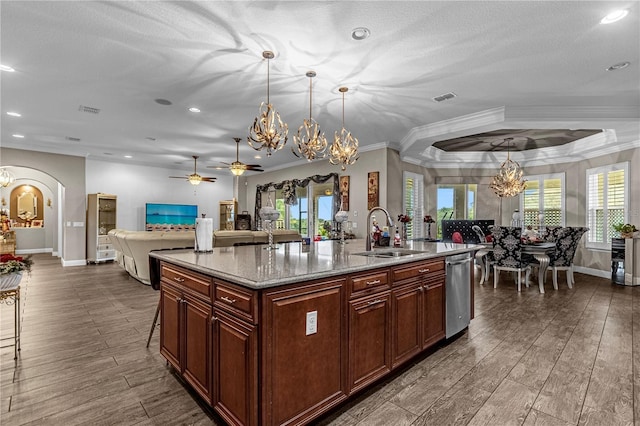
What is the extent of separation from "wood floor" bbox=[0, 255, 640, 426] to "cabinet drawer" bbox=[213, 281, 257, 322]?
0.79 m

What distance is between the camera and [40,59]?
3330 millimetres

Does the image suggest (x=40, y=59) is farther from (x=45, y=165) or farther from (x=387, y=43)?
(x=45, y=165)

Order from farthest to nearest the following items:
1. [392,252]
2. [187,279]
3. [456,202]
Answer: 1. [456,202]
2. [392,252]
3. [187,279]

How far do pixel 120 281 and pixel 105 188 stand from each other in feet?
14.1

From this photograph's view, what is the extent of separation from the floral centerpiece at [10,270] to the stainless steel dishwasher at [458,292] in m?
3.78

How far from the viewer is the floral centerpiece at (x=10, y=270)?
2.56m

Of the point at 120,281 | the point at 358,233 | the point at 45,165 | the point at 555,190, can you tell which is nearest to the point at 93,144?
the point at 45,165

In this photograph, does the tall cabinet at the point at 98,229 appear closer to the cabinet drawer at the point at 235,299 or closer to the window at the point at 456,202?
the cabinet drawer at the point at 235,299

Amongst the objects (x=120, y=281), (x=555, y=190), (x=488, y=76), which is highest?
(x=488, y=76)

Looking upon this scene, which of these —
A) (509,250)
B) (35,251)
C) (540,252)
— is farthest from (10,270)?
(35,251)

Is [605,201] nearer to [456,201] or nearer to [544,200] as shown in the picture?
[544,200]

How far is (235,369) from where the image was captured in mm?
1690

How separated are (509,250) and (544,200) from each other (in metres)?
3.44

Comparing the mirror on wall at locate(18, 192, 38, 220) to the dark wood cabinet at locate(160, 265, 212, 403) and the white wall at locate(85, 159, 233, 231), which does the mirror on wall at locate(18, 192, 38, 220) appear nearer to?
the white wall at locate(85, 159, 233, 231)
